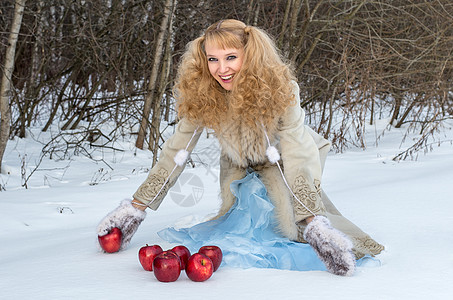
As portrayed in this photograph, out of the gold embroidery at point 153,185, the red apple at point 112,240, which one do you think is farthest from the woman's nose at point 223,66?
the red apple at point 112,240

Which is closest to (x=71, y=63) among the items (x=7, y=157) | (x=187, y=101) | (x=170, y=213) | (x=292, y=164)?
(x=7, y=157)

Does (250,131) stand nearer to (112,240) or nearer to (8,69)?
(112,240)

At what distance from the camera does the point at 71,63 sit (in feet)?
21.9

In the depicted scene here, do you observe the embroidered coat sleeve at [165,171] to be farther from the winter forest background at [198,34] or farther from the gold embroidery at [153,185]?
the winter forest background at [198,34]

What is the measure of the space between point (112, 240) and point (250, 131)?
29.3 inches

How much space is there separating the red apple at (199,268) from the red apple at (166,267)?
0.04 meters

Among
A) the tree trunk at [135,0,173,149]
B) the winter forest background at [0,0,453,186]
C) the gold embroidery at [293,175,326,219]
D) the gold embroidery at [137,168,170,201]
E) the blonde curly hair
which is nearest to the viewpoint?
the gold embroidery at [293,175,326,219]

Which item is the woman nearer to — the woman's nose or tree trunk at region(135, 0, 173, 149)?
the woman's nose

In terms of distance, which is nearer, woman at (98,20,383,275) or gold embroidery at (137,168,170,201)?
woman at (98,20,383,275)

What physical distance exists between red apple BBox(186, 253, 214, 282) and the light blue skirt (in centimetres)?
24

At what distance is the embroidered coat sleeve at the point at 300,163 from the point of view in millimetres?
2238

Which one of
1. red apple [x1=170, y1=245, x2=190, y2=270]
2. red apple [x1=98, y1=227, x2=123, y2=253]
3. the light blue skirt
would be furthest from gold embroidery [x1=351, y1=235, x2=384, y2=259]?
red apple [x1=98, y1=227, x2=123, y2=253]

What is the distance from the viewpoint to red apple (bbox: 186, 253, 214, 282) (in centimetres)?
201

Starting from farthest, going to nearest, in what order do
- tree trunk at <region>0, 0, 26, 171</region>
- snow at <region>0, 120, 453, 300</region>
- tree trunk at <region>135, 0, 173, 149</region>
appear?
tree trunk at <region>135, 0, 173, 149</region>
tree trunk at <region>0, 0, 26, 171</region>
snow at <region>0, 120, 453, 300</region>
